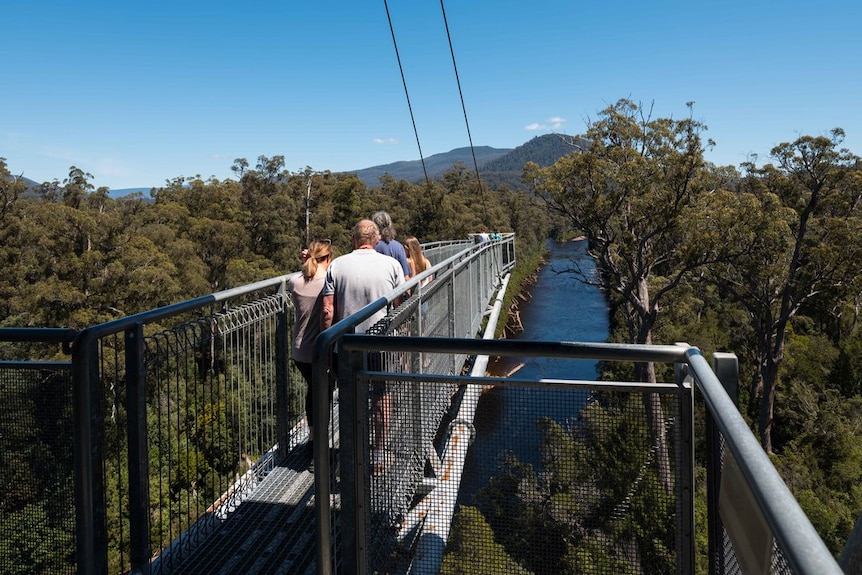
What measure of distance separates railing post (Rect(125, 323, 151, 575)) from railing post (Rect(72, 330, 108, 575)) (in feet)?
0.58

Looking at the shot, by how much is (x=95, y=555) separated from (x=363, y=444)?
1.17m

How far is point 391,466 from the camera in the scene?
99.3 inches

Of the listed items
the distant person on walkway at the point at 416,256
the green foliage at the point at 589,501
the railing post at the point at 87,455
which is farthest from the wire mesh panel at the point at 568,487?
the distant person on walkway at the point at 416,256

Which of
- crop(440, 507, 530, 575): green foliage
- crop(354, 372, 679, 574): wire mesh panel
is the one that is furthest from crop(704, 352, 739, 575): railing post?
crop(440, 507, 530, 575): green foliage

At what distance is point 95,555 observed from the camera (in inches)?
100

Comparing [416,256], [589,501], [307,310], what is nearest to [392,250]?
[416,256]

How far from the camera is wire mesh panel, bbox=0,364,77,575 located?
257 cm

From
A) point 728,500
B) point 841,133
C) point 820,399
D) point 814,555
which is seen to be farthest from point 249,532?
point 820,399

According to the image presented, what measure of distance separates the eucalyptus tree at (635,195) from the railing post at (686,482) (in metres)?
22.5

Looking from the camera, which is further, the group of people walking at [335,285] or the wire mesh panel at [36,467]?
the group of people walking at [335,285]

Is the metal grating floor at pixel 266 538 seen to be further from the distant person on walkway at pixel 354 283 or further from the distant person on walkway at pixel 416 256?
the distant person on walkway at pixel 416 256

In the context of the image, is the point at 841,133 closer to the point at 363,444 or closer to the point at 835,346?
the point at 835,346

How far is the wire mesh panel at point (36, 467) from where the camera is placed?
2568 mm

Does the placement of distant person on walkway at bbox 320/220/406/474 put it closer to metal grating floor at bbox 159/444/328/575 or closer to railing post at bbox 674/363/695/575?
metal grating floor at bbox 159/444/328/575
